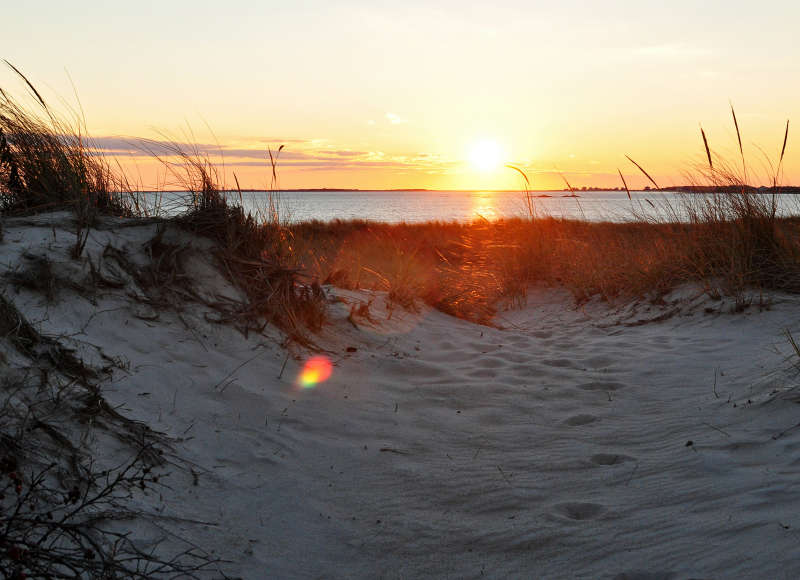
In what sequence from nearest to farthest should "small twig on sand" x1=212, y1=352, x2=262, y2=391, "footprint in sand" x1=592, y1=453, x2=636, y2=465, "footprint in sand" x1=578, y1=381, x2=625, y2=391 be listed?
"footprint in sand" x1=592, y1=453, x2=636, y2=465, "small twig on sand" x1=212, y1=352, x2=262, y2=391, "footprint in sand" x1=578, y1=381, x2=625, y2=391

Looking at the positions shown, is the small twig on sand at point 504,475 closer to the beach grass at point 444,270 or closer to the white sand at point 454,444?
the white sand at point 454,444

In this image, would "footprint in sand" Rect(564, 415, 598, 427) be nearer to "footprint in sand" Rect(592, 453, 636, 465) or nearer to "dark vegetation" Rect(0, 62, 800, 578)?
"footprint in sand" Rect(592, 453, 636, 465)

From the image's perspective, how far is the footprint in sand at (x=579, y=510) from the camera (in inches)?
88.9

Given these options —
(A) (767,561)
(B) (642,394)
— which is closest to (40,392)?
(A) (767,561)

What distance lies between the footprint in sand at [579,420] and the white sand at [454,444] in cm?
2

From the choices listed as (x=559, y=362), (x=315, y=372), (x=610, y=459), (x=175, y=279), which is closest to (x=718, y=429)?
(x=610, y=459)

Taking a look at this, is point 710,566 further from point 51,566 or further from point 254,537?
point 51,566

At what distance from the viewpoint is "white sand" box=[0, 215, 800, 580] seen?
6.61 feet

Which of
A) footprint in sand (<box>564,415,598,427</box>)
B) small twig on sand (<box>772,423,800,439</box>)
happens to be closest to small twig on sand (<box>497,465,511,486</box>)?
footprint in sand (<box>564,415,598,427</box>)

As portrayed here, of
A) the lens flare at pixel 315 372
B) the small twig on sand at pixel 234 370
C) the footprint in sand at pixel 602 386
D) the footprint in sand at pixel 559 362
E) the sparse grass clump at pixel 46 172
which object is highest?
the sparse grass clump at pixel 46 172

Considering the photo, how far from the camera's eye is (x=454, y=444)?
2971 mm

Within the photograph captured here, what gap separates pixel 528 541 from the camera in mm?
2117

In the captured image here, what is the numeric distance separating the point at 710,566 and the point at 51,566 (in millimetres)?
1889

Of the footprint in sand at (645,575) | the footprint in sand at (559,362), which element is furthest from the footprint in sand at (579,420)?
the footprint in sand at (645,575)
